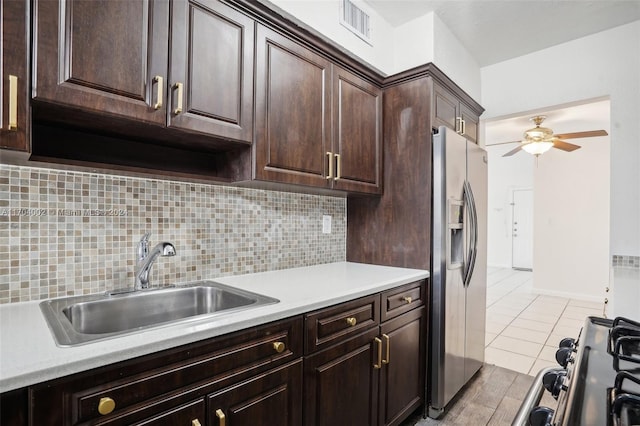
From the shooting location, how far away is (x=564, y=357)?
96 cm

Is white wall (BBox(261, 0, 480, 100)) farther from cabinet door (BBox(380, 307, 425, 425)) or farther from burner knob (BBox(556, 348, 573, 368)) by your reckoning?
burner knob (BBox(556, 348, 573, 368))

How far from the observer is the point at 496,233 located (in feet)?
27.2

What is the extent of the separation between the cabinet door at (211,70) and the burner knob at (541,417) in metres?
1.38

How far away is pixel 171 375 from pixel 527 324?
13.7 ft

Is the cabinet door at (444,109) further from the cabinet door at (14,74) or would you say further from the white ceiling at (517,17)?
the cabinet door at (14,74)

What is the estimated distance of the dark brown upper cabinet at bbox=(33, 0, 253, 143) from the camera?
1053 mm

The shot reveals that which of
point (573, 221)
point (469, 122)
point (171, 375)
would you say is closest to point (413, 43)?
point (469, 122)

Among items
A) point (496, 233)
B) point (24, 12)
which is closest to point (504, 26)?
point (24, 12)

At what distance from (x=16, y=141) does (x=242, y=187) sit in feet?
3.46

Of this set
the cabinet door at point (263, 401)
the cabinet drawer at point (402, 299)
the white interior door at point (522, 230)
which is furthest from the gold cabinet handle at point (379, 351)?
the white interior door at point (522, 230)

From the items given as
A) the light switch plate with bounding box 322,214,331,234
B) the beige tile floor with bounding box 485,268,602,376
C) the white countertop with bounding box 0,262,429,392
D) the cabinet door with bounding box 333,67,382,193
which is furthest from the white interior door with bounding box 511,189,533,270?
the white countertop with bounding box 0,262,429,392

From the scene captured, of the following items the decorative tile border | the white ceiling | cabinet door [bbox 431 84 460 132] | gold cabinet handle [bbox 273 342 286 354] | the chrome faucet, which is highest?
the white ceiling

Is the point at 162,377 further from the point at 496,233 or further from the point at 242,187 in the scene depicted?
the point at 496,233

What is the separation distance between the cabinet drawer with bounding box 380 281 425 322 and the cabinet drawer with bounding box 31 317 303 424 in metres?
0.65
